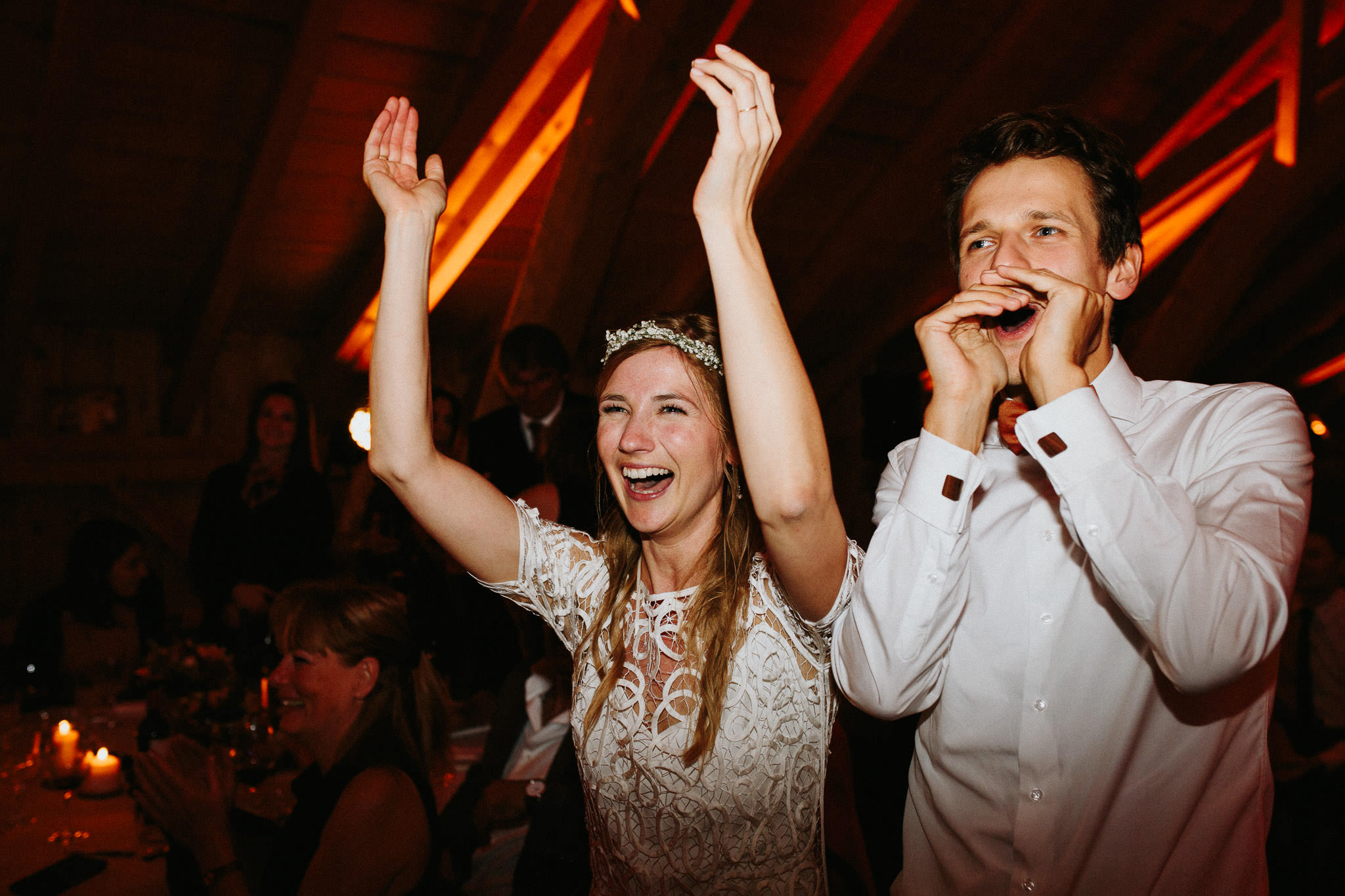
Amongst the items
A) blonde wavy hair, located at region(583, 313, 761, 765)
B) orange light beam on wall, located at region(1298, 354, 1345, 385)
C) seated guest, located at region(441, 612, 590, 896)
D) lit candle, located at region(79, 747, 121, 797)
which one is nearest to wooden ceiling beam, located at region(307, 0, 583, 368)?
seated guest, located at region(441, 612, 590, 896)

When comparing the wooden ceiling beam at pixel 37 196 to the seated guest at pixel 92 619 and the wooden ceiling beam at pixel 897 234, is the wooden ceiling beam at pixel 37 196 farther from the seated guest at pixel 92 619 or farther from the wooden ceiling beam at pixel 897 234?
the wooden ceiling beam at pixel 897 234

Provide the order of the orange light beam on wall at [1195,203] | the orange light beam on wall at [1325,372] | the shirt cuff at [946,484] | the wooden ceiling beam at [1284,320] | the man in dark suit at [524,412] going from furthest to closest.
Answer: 1. the orange light beam on wall at [1325,372]
2. the wooden ceiling beam at [1284,320]
3. the orange light beam on wall at [1195,203]
4. the man in dark suit at [524,412]
5. the shirt cuff at [946,484]

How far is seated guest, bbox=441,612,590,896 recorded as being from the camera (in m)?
2.00

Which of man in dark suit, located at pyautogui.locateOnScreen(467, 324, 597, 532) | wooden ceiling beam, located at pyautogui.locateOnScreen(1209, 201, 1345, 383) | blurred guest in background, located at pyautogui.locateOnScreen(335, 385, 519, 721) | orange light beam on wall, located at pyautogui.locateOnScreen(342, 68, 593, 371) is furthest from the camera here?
wooden ceiling beam, located at pyautogui.locateOnScreen(1209, 201, 1345, 383)

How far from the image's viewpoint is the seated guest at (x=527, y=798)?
2.00 m

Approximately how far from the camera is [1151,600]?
3.12 ft

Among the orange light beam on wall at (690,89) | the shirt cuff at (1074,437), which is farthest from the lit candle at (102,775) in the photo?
the orange light beam on wall at (690,89)

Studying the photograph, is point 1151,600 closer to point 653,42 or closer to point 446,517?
point 446,517

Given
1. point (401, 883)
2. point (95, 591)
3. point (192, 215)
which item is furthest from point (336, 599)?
point (192, 215)

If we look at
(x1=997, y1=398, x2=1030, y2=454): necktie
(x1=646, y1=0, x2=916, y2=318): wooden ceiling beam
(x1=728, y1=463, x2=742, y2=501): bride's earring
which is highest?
(x1=646, y1=0, x2=916, y2=318): wooden ceiling beam

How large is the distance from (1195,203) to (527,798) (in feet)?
17.8

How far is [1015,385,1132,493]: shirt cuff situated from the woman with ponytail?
0.27 meters

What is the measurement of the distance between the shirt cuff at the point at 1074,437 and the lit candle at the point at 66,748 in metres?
2.66

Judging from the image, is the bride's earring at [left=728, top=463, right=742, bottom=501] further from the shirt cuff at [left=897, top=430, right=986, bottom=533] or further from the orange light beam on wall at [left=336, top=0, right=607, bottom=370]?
the orange light beam on wall at [left=336, top=0, right=607, bottom=370]
